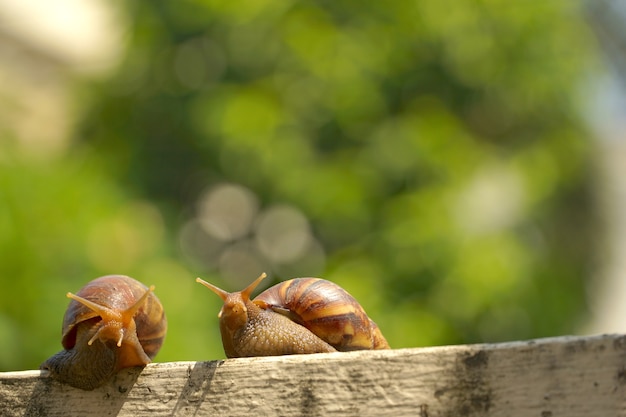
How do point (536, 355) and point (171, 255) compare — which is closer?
point (536, 355)

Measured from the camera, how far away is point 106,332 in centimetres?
207

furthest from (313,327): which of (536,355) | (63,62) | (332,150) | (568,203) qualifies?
(63,62)

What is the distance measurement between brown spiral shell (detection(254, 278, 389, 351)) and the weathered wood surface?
213mm

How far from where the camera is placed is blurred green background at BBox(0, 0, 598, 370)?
7.35 metres

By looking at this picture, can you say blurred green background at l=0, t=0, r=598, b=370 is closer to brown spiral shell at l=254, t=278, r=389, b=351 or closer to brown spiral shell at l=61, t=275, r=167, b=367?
brown spiral shell at l=61, t=275, r=167, b=367

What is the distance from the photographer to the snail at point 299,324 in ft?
6.73

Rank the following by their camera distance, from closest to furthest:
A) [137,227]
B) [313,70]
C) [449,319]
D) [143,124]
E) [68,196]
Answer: [68,196], [137,227], [449,319], [313,70], [143,124]

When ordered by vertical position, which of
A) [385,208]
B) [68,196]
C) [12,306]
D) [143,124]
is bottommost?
[12,306]

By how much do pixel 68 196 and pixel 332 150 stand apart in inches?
100

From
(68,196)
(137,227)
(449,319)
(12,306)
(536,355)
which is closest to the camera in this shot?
(536,355)

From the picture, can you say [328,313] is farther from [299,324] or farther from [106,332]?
[106,332]

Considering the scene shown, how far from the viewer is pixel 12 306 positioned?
565cm

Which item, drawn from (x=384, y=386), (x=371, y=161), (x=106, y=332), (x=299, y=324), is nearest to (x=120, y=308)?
(x=106, y=332)

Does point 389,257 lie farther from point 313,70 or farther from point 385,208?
point 313,70
